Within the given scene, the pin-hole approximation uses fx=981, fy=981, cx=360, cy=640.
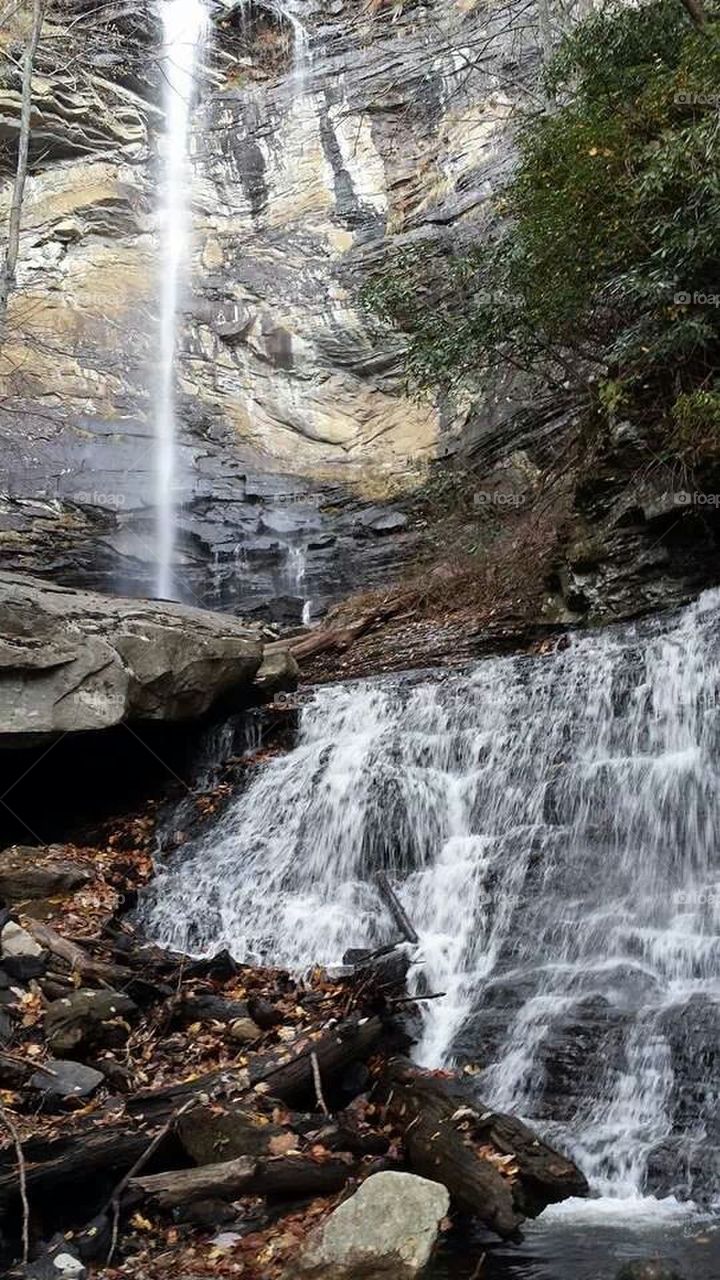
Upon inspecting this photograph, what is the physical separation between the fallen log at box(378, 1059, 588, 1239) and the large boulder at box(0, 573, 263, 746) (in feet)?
16.5

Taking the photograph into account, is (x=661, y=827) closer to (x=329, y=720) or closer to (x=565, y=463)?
(x=329, y=720)

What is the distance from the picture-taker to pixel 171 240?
22.6m

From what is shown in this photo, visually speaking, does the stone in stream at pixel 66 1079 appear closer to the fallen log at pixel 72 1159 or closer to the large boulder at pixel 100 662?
the fallen log at pixel 72 1159

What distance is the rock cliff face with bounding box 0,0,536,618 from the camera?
18594 mm

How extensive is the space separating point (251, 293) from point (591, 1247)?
A: 21.1m

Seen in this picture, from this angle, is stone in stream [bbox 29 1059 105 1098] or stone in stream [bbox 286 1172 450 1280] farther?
stone in stream [bbox 29 1059 105 1098]

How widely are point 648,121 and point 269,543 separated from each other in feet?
36.0

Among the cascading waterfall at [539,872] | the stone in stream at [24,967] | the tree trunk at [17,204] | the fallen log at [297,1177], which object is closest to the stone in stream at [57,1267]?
the fallen log at [297,1177]

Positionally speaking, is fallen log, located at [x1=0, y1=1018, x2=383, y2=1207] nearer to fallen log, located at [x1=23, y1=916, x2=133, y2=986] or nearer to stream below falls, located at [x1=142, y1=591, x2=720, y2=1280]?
stream below falls, located at [x1=142, y1=591, x2=720, y2=1280]

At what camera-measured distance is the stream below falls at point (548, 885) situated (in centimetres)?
454

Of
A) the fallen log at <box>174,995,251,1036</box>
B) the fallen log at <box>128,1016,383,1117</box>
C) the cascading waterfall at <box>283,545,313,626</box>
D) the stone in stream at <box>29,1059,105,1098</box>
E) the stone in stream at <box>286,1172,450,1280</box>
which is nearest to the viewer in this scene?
the stone in stream at <box>286,1172,450,1280</box>

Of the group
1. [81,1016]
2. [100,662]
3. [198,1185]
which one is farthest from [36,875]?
[198,1185]

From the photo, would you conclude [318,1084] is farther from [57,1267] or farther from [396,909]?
[396,909]

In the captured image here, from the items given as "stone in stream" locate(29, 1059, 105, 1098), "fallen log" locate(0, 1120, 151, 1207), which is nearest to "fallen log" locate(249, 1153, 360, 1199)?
"fallen log" locate(0, 1120, 151, 1207)
